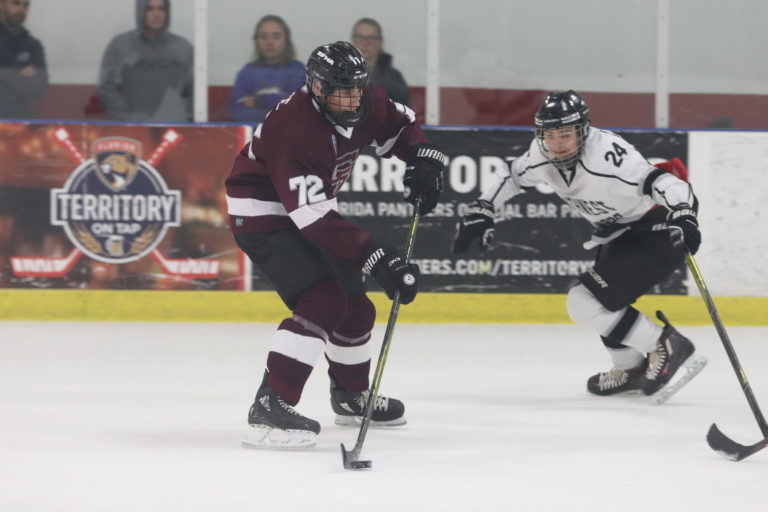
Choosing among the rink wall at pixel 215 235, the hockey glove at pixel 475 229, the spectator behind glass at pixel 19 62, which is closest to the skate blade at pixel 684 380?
the hockey glove at pixel 475 229

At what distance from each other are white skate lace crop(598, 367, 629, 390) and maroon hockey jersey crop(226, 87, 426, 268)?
1.26 meters

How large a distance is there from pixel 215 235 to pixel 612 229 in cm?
252

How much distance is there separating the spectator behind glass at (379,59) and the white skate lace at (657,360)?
2.67m

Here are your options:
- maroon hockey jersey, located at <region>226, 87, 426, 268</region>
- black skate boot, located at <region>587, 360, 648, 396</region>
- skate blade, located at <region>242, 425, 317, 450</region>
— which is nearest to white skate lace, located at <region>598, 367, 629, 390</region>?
black skate boot, located at <region>587, 360, 648, 396</region>

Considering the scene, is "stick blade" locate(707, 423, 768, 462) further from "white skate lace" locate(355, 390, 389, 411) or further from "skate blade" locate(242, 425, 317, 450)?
"skate blade" locate(242, 425, 317, 450)

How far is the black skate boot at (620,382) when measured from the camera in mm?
4605

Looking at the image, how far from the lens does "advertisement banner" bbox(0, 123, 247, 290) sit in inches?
253

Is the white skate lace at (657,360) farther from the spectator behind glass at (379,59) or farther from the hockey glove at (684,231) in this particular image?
the spectator behind glass at (379,59)

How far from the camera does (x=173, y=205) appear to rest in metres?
6.48

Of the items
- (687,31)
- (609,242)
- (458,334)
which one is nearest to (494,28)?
(687,31)

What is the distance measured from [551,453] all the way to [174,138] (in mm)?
3461

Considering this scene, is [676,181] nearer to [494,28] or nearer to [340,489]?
[340,489]

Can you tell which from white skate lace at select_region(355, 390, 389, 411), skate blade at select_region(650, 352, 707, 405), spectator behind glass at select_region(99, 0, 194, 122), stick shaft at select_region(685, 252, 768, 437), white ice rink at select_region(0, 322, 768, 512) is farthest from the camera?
spectator behind glass at select_region(99, 0, 194, 122)

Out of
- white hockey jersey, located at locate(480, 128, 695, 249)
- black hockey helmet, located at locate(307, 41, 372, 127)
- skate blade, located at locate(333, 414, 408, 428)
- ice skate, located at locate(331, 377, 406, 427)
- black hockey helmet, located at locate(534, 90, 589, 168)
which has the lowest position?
skate blade, located at locate(333, 414, 408, 428)
